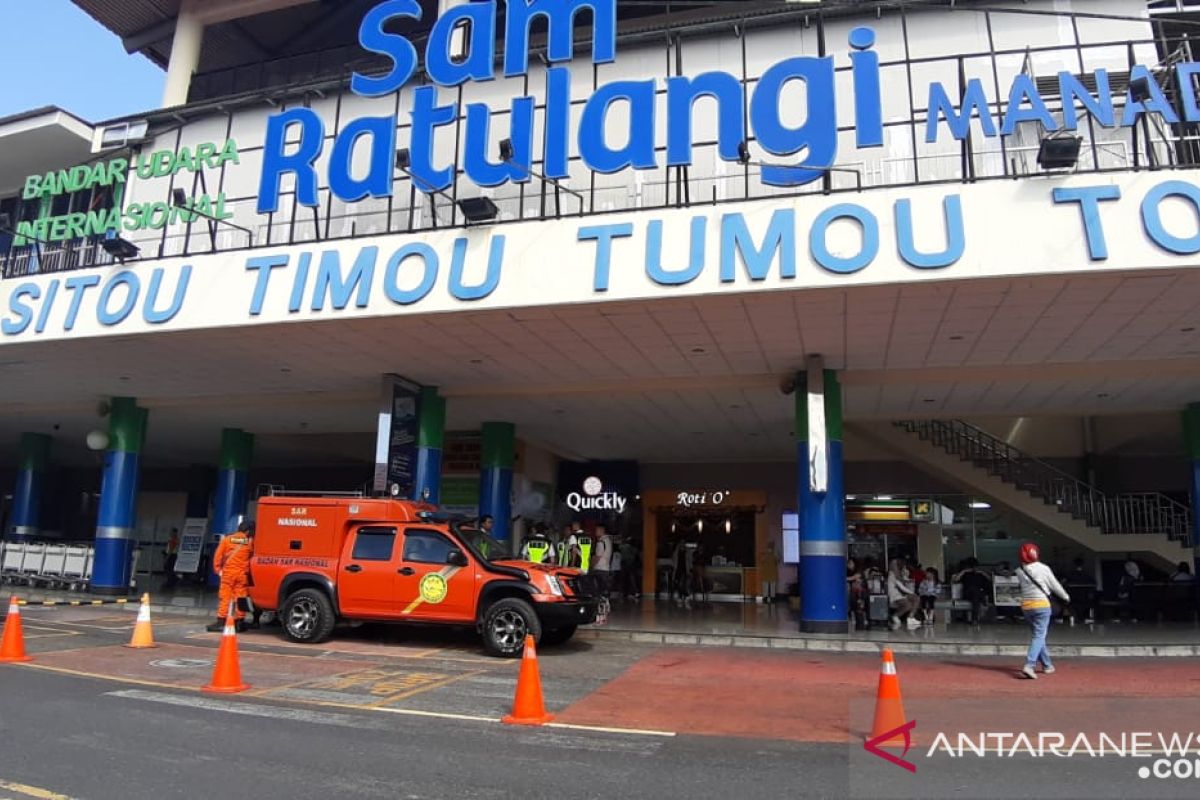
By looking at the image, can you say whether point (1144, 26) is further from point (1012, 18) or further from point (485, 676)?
point (485, 676)

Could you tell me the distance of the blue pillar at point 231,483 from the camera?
945 inches

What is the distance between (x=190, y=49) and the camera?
958 inches

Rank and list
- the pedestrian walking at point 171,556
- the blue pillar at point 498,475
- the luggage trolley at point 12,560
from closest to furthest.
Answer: the blue pillar at point 498,475
the luggage trolley at point 12,560
the pedestrian walking at point 171,556

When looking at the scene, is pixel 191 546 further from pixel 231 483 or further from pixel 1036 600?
pixel 1036 600

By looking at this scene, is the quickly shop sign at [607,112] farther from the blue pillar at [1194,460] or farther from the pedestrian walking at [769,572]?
the pedestrian walking at [769,572]

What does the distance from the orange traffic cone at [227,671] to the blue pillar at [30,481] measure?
22.3 metres

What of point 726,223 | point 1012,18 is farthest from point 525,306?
point 1012,18

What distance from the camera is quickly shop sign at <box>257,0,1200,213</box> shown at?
11.6 metres

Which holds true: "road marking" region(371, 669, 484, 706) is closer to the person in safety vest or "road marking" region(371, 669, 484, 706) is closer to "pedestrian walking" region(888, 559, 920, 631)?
the person in safety vest

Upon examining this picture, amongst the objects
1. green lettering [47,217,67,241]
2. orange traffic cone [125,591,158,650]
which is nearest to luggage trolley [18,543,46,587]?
green lettering [47,217,67,241]

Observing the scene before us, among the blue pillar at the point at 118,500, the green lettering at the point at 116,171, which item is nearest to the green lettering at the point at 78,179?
the green lettering at the point at 116,171

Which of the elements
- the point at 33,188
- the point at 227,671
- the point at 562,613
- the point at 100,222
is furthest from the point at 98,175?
the point at 562,613

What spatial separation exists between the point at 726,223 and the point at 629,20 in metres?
13.7

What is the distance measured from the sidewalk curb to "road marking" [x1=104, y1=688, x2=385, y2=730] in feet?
23.2
